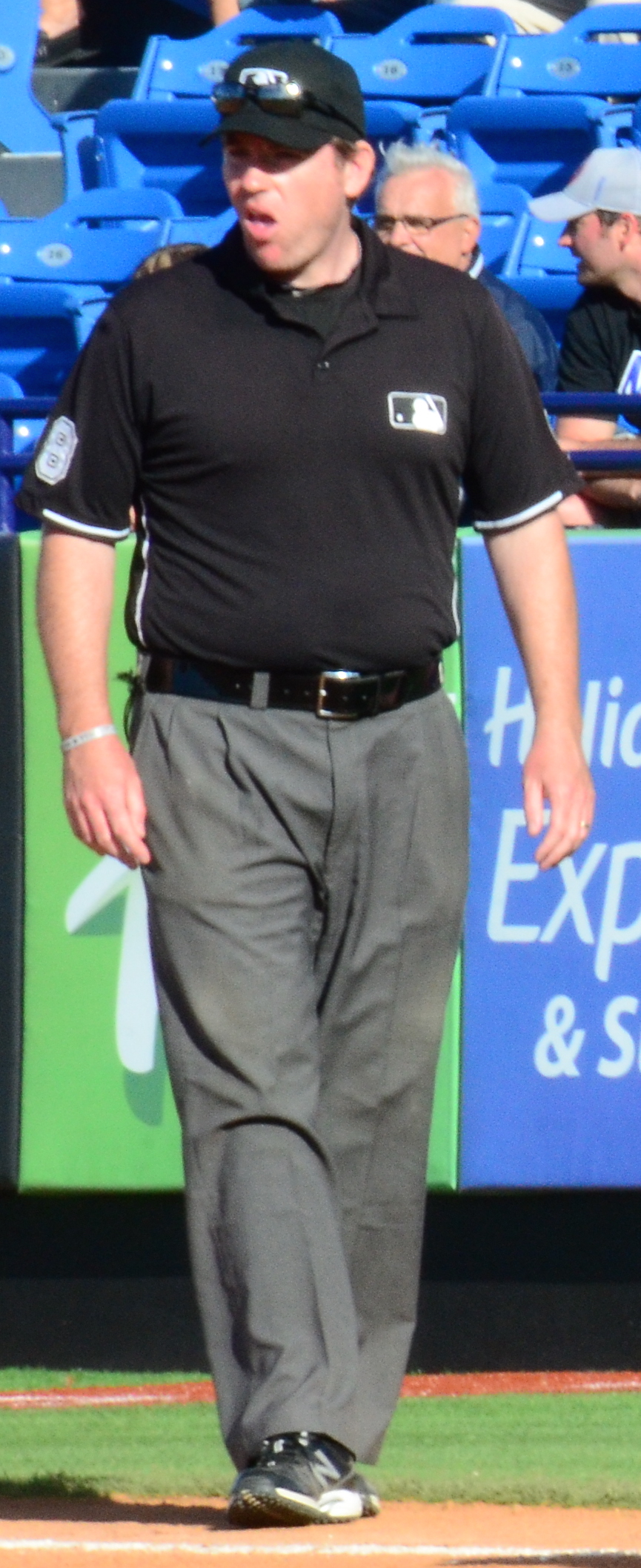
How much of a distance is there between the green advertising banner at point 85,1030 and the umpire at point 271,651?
67.7 inches

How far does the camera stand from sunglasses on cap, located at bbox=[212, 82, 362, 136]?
323 cm

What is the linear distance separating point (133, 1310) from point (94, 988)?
0.80 meters

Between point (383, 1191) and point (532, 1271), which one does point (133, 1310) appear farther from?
point (383, 1191)

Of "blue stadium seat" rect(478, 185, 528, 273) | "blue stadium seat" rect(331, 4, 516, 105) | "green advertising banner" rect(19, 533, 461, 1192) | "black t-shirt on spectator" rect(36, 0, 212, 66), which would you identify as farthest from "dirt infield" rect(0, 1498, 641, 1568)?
"black t-shirt on spectator" rect(36, 0, 212, 66)

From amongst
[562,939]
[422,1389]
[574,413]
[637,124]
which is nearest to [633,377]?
[574,413]

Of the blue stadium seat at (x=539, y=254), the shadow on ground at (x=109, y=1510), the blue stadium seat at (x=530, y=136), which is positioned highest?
the blue stadium seat at (x=530, y=136)

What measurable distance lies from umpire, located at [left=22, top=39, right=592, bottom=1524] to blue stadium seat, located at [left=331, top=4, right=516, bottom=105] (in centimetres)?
727

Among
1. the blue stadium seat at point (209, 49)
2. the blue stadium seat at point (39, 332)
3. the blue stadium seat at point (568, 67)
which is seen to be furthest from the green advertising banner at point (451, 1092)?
the blue stadium seat at point (209, 49)

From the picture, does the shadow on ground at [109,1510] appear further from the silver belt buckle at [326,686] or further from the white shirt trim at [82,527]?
the white shirt trim at [82,527]

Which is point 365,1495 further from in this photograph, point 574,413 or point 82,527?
point 574,413

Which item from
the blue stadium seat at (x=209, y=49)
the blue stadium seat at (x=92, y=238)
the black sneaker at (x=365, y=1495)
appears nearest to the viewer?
the black sneaker at (x=365, y=1495)

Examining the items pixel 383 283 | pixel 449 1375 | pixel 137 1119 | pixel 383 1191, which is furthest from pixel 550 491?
pixel 449 1375

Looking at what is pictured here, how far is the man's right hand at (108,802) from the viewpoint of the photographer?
3.13m

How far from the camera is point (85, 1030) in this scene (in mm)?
5039
